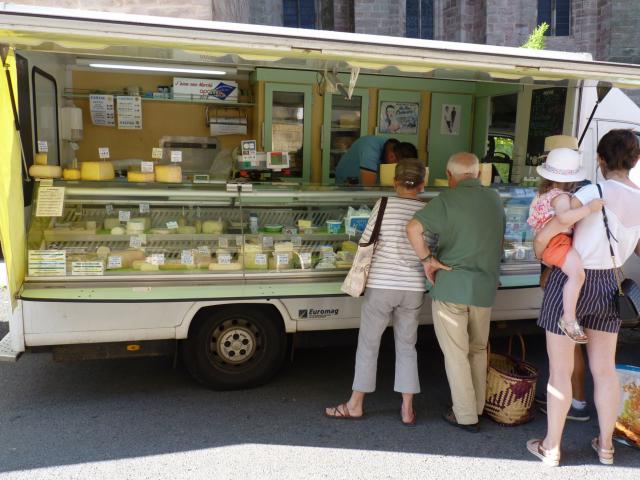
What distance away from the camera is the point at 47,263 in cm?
394

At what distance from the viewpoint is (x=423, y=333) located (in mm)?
4730

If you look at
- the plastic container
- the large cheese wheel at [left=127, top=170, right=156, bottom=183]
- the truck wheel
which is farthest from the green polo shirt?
the large cheese wheel at [left=127, top=170, right=156, bottom=183]

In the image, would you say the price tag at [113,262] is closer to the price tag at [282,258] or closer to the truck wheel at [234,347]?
the truck wheel at [234,347]

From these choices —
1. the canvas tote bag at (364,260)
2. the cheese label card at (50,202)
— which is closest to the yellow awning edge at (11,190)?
the cheese label card at (50,202)

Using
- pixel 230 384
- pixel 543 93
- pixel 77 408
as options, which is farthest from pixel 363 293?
pixel 543 93

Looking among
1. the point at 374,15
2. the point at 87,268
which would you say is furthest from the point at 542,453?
the point at 374,15

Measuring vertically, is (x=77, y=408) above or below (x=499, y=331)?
below

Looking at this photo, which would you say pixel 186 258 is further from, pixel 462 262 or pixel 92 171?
→ pixel 462 262

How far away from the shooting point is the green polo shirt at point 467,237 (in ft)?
12.0

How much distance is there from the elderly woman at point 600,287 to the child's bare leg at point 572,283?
5cm

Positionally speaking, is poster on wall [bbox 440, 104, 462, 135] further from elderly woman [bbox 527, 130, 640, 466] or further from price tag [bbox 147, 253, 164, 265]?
price tag [bbox 147, 253, 164, 265]

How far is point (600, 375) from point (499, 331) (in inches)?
56.7

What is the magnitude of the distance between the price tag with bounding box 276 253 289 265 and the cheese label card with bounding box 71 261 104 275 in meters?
1.24

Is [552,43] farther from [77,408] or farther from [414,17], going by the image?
[77,408]
